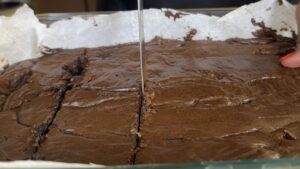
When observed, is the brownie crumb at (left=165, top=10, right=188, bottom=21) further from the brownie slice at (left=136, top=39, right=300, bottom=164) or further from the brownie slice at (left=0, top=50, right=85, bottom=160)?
the brownie slice at (left=0, top=50, right=85, bottom=160)

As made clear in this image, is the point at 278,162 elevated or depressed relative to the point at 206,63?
elevated

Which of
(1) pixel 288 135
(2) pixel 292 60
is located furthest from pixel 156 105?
(2) pixel 292 60

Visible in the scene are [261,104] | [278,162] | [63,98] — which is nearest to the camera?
[278,162]

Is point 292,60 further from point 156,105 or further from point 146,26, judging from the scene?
point 146,26

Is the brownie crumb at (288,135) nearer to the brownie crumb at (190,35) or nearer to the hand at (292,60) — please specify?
the hand at (292,60)

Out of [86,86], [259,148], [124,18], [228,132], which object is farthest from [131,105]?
[124,18]

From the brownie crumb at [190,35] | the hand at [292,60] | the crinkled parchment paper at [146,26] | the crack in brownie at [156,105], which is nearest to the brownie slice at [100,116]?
the crack in brownie at [156,105]

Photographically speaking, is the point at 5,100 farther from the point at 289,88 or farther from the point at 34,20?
the point at 289,88

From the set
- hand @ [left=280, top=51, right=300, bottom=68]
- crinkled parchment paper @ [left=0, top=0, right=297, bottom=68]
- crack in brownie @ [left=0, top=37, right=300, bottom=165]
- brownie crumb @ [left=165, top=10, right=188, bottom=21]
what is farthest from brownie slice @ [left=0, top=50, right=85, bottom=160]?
hand @ [left=280, top=51, right=300, bottom=68]

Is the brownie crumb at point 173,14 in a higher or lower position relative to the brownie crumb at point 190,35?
higher
